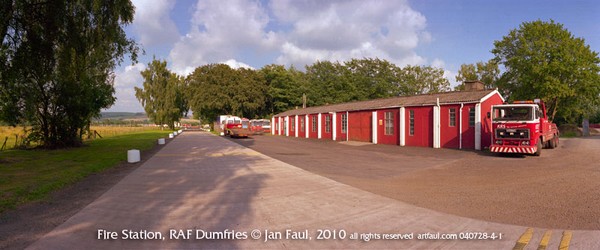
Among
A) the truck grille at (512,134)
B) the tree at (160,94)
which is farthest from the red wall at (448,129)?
the tree at (160,94)

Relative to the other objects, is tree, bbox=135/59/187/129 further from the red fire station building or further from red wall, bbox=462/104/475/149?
red wall, bbox=462/104/475/149

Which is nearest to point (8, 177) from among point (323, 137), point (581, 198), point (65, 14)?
point (65, 14)

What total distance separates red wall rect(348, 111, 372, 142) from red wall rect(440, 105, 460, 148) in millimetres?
7486

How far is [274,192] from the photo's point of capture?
26.8 ft

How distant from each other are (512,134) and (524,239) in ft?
43.0

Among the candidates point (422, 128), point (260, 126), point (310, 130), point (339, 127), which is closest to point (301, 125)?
point (310, 130)

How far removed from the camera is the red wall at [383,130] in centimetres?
2630

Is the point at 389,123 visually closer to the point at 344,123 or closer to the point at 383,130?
the point at 383,130

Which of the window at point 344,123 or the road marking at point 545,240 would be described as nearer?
the road marking at point 545,240

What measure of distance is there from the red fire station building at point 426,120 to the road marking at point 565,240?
15608 millimetres

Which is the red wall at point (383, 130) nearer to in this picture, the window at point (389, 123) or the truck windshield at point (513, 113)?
the window at point (389, 123)

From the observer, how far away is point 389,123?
27.2 m

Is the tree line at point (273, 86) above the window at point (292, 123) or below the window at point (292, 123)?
above

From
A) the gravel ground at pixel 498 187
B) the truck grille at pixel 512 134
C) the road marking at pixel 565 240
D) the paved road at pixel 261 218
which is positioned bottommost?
the gravel ground at pixel 498 187
